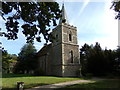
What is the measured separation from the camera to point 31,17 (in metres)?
5.59

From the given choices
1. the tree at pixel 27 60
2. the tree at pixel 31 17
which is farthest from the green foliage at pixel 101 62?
the tree at pixel 31 17

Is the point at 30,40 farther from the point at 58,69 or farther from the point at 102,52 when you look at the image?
the point at 102,52

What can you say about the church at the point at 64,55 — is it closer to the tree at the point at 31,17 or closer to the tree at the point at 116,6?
the tree at the point at 116,6

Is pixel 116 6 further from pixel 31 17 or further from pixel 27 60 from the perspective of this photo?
pixel 27 60

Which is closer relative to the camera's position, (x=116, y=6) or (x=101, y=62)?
(x=116, y=6)

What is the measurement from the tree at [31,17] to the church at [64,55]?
64.7 ft

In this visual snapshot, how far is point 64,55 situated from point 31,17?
21.7 meters

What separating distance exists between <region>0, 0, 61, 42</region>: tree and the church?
19.7m

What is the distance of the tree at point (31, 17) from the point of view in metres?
5.42

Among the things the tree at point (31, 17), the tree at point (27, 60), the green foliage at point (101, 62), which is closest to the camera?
the tree at point (31, 17)

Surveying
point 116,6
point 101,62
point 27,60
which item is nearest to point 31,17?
point 116,6

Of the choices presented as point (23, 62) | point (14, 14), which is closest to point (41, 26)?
point (14, 14)

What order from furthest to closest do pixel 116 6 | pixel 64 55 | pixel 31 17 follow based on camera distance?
pixel 64 55
pixel 116 6
pixel 31 17

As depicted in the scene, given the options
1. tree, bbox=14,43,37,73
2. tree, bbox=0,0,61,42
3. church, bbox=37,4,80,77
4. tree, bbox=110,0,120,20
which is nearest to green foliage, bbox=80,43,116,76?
church, bbox=37,4,80,77
